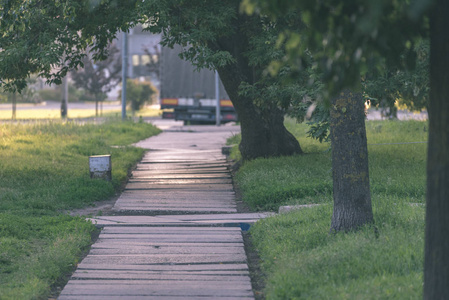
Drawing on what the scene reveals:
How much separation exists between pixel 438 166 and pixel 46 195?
8.27 meters

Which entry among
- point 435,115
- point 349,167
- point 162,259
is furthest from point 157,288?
point 435,115

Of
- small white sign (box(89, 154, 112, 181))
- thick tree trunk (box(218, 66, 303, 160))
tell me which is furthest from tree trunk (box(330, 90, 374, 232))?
thick tree trunk (box(218, 66, 303, 160))

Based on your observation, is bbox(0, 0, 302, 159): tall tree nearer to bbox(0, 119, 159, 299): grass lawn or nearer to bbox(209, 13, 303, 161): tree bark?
bbox(209, 13, 303, 161): tree bark

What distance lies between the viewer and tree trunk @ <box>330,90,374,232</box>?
25.7ft

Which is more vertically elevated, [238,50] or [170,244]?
[238,50]

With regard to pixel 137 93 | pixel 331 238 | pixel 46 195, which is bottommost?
pixel 46 195

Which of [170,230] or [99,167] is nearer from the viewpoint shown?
[170,230]

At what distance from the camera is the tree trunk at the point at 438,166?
4.86m

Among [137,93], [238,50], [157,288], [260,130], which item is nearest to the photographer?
[157,288]

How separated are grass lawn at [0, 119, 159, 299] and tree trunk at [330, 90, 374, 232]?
322 cm

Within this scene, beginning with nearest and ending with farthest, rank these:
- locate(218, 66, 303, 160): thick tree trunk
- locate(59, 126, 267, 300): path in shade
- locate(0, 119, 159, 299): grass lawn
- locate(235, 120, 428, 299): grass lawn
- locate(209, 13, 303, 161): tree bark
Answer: locate(235, 120, 428, 299): grass lawn, locate(59, 126, 267, 300): path in shade, locate(0, 119, 159, 299): grass lawn, locate(209, 13, 303, 161): tree bark, locate(218, 66, 303, 160): thick tree trunk

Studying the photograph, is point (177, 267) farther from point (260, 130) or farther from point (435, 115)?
point (260, 130)

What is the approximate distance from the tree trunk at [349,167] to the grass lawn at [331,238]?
9.0 inches

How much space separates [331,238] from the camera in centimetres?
761
